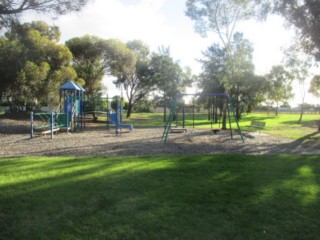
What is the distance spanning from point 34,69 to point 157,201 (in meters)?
23.1

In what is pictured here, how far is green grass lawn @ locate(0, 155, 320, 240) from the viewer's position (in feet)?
12.9

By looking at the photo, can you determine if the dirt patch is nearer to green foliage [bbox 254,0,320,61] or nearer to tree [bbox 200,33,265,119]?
green foliage [bbox 254,0,320,61]

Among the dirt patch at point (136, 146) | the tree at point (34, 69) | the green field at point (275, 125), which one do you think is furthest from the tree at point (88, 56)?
the dirt patch at point (136, 146)

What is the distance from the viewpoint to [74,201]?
481 cm

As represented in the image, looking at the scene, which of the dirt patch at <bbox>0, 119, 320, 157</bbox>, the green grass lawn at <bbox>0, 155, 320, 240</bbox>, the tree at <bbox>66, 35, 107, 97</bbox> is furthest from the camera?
the tree at <bbox>66, 35, 107, 97</bbox>

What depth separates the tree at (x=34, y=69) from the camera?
80.0ft

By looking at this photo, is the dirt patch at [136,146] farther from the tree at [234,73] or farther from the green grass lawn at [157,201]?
the tree at [234,73]

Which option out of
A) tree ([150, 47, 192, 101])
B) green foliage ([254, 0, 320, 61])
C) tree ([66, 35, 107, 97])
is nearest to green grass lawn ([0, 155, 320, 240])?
green foliage ([254, 0, 320, 61])

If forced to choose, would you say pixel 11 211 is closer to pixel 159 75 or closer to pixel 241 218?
pixel 241 218

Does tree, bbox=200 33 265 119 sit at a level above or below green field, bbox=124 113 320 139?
above

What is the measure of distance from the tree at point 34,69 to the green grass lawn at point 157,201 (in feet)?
63.2

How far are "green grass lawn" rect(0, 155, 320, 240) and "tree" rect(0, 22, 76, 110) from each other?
63.2ft

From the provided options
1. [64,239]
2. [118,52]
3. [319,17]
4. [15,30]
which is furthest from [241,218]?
A: [118,52]

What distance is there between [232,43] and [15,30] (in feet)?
56.1
